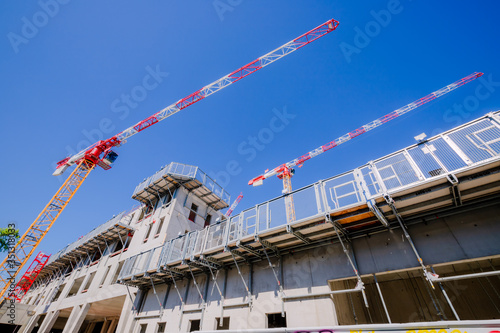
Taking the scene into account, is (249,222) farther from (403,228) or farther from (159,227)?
(159,227)

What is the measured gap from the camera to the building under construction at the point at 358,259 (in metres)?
6.87

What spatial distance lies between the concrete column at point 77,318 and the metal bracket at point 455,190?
95.4ft

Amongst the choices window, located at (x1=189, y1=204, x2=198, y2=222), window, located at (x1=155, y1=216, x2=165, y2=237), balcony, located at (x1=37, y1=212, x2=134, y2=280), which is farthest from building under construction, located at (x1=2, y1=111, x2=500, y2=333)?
balcony, located at (x1=37, y1=212, x2=134, y2=280)

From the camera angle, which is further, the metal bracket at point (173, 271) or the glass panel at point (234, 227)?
the metal bracket at point (173, 271)

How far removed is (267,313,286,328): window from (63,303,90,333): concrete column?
20651 mm

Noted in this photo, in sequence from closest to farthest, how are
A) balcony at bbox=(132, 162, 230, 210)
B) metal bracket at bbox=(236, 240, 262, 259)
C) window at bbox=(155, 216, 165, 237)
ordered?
metal bracket at bbox=(236, 240, 262, 259)
window at bbox=(155, 216, 165, 237)
balcony at bbox=(132, 162, 230, 210)

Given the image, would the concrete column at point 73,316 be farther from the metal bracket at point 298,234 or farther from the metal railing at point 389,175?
the metal bracket at point 298,234

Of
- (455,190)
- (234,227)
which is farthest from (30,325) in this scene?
(455,190)

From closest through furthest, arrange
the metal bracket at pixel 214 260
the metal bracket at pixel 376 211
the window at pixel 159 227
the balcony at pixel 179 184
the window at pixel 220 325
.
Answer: the metal bracket at pixel 376 211 → the window at pixel 220 325 → the metal bracket at pixel 214 260 → the window at pixel 159 227 → the balcony at pixel 179 184

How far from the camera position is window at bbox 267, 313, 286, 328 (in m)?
10.1

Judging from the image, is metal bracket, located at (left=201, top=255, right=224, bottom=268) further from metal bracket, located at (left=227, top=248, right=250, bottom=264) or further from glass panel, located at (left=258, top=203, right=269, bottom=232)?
glass panel, located at (left=258, top=203, right=269, bottom=232)

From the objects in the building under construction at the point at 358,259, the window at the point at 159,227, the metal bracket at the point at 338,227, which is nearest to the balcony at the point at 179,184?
the window at the point at 159,227

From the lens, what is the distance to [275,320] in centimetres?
1030

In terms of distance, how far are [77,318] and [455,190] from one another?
97.9 feet
